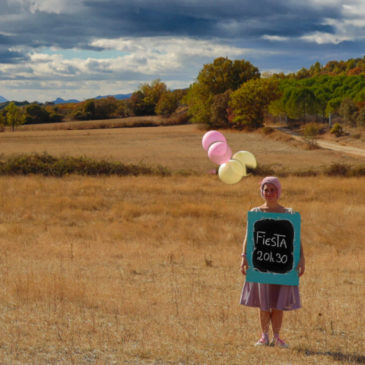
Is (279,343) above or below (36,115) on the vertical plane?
below

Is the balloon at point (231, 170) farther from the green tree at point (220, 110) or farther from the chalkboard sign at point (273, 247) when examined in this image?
the green tree at point (220, 110)

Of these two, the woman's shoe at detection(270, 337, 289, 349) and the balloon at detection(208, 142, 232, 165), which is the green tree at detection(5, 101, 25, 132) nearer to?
the balloon at detection(208, 142, 232, 165)

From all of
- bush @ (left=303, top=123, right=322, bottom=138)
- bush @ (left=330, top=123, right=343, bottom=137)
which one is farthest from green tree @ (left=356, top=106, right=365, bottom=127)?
bush @ (left=303, top=123, right=322, bottom=138)

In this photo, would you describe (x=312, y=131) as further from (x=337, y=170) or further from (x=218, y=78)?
(x=337, y=170)

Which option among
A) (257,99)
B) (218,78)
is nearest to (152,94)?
(218,78)

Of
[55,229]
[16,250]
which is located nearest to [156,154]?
[55,229]

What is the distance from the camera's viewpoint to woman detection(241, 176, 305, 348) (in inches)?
228

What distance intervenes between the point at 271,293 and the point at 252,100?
3098 inches

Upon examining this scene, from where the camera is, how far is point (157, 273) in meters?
11.9

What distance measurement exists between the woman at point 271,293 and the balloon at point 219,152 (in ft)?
20.3

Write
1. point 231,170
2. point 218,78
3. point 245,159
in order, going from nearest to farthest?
1. point 231,170
2. point 245,159
3. point 218,78

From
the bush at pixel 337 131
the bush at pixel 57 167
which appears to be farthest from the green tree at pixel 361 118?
the bush at pixel 57 167

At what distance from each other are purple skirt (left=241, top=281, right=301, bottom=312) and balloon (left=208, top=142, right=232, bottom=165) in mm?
6341

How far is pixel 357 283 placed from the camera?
447 inches
